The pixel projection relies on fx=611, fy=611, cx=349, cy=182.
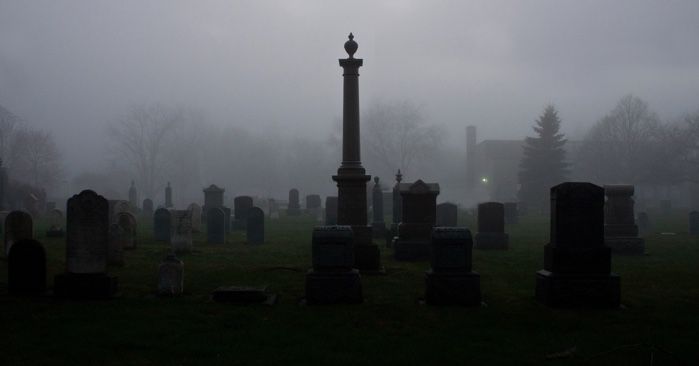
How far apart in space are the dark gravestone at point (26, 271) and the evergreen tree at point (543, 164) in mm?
41924

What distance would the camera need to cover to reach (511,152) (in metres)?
91.1

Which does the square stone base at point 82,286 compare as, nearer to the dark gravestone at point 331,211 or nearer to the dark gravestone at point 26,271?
the dark gravestone at point 26,271

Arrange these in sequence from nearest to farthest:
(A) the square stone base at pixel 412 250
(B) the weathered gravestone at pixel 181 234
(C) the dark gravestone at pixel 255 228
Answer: (A) the square stone base at pixel 412 250 → (B) the weathered gravestone at pixel 181 234 → (C) the dark gravestone at pixel 255 228

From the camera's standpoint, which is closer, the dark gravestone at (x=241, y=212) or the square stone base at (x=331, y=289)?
the square stone base at (x=331, y=289)

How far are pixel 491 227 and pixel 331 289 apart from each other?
10.2 meters

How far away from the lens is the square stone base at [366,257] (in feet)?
42.1

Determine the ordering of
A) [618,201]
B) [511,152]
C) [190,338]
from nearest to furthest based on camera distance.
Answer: [190,338] → [618,201] → [511,152]

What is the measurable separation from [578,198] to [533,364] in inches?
160

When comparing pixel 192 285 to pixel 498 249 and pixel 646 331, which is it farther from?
pixel 498 249

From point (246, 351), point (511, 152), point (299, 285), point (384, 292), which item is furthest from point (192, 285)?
point (511, 152)

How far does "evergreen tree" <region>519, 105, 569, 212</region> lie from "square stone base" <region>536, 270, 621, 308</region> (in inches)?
1543

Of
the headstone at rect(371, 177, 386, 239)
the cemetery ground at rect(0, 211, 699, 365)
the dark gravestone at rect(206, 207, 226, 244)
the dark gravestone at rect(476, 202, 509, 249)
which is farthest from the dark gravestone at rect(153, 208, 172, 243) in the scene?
the dark gravestone at rect(476, 202, 509, 249)

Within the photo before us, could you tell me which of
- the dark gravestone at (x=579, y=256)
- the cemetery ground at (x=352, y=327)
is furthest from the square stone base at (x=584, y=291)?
the cemetery ground at (x=352, y=327)

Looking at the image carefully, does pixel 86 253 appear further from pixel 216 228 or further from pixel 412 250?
pixel 216 228
